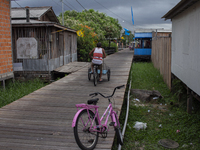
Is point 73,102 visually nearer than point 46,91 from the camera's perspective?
Yes

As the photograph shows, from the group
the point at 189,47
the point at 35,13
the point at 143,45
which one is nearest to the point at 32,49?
the point at 35,13

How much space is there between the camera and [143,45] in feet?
94.4

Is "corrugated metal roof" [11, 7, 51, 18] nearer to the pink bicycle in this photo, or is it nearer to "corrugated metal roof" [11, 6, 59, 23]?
"corrugated metal roof" [11, 6, 59, 23]

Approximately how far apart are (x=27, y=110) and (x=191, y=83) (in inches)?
186

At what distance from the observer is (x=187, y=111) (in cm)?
757

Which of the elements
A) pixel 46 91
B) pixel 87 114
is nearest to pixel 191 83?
pixel 87 114

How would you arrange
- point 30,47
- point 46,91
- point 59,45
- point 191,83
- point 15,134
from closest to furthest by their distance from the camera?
point 15,134 < point 191,83 < point 46,91 < point 30,47 < point 59,45

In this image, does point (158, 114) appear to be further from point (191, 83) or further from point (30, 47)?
point (30, 47)

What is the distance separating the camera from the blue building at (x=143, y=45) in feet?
91.9

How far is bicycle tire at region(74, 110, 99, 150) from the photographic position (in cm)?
383

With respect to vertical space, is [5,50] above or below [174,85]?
above

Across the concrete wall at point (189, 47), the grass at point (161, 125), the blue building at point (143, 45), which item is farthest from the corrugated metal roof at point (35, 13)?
the grass at point (161, 125)

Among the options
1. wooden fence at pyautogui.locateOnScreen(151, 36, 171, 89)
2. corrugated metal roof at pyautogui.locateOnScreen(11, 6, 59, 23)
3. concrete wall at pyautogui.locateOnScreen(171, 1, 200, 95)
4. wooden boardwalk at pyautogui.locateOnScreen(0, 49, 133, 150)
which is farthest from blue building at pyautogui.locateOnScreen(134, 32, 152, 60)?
wooden boardwalk at pyautogui.locateOnScreen(0, 49, 133, 150)

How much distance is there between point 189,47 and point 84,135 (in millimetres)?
5091
